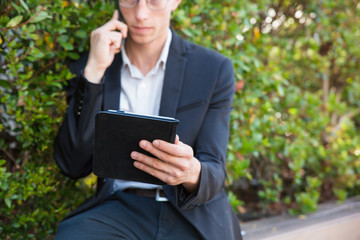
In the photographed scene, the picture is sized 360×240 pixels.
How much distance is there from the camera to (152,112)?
7.88 feet

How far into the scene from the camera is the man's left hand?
171cm

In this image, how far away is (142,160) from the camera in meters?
1.79

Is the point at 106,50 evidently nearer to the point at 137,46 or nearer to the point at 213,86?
the point at 137,46

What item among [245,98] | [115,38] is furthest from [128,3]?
[245,98]

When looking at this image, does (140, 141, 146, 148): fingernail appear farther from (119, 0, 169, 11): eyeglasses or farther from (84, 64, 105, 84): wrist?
(119, 0, 169, 11): eyeglasses

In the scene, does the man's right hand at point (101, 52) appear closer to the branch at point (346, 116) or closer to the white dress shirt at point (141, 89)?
the white dress shirt at point (141, 89)

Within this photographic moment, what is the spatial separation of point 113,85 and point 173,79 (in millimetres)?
356

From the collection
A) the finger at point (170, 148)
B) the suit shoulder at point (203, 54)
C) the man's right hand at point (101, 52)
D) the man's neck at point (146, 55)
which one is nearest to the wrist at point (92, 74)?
the man's right hand at point (101, 52)

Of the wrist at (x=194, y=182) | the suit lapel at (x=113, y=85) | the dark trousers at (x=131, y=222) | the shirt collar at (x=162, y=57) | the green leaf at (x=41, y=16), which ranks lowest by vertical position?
the dark trousers at (x=131, y=222)

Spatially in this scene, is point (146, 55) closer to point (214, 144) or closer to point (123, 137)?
point (214, 144)

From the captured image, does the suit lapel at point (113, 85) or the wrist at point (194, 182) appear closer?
the wrist at point (194, 182)

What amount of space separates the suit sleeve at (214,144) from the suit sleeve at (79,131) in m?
0.61

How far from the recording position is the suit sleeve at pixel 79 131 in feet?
7.38

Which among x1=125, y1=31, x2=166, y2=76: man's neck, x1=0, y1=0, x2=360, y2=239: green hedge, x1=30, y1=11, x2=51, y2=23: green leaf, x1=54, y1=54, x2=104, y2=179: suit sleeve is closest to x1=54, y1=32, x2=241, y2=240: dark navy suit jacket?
x1=54, y1=54, x2=104, y2=179: suit sleeve
